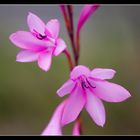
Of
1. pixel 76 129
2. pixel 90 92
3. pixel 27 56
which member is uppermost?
pixel 27 56

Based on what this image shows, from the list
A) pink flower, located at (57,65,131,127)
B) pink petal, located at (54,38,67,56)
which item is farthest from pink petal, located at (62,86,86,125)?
pink petal, located at (54,38,67,56)

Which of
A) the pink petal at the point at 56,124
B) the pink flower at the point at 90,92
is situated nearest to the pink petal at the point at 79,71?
the pink flower at the point at 90,92

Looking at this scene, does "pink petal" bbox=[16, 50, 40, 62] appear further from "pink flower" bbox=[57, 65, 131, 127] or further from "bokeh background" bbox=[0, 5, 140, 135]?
"pink flower" bbox=[57, 65, 131, 127]

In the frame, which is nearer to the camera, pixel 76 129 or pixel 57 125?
pixel 57 125

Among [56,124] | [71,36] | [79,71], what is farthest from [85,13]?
[56,124]

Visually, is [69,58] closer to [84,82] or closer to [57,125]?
[84,82]

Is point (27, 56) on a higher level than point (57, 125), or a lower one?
higher
